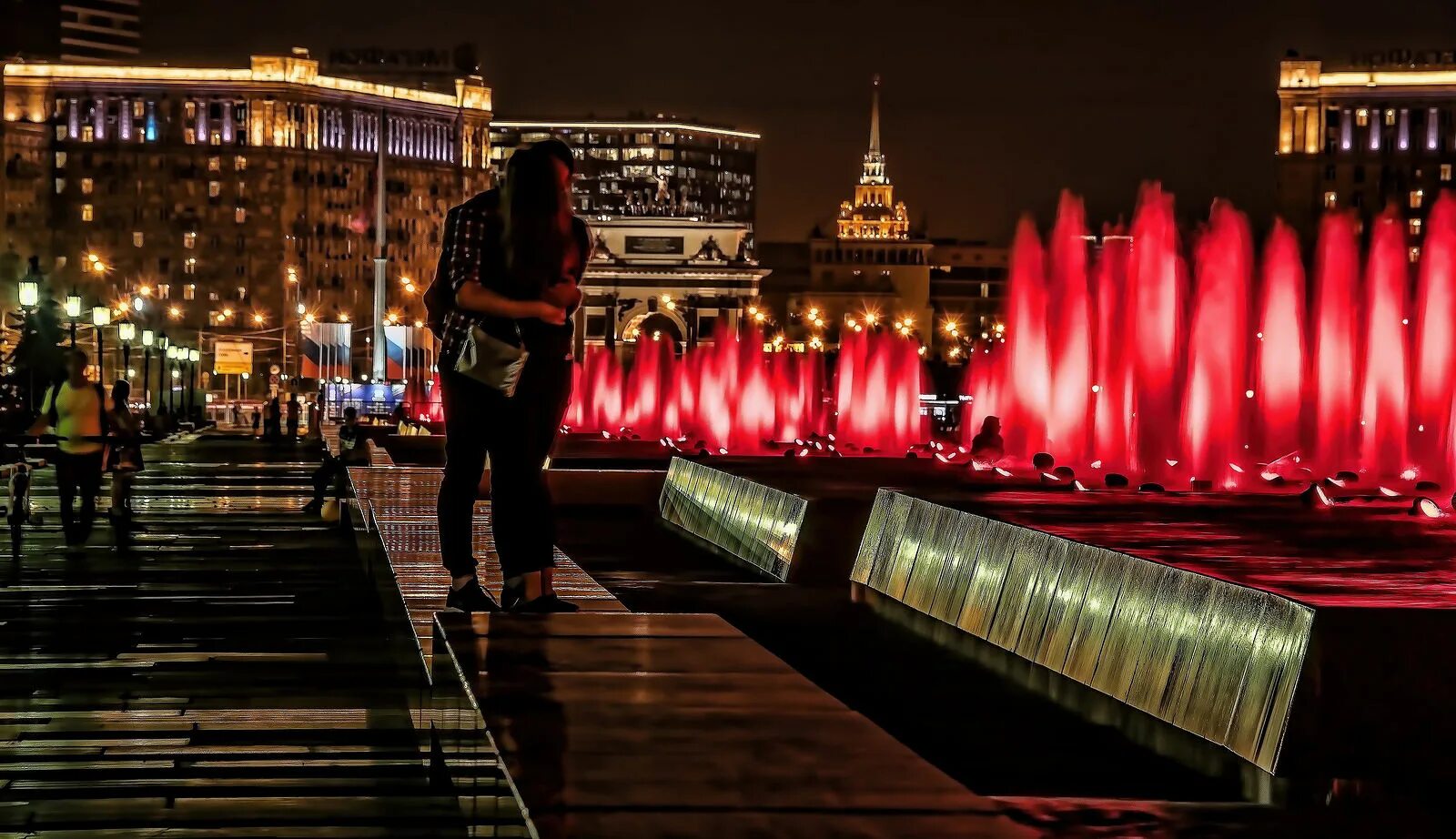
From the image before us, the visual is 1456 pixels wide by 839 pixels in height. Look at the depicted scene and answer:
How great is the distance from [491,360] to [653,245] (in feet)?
503

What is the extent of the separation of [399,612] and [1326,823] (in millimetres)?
5136

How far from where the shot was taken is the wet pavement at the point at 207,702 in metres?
6.76

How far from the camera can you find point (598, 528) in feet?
68.0

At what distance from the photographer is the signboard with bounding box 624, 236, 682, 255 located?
15988cm

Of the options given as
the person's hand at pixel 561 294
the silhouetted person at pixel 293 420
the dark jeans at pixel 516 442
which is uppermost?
the person's hand at pixel 561 294

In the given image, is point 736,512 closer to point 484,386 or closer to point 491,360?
point 484,386

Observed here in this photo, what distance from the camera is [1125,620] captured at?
9133 millimetres

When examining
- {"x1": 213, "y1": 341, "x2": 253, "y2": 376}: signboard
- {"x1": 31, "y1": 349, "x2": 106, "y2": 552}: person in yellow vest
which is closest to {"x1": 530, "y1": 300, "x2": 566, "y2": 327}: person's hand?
{"x1": 31, "y1": 349, "x2": 106, "y2": 552}: person in yellow vest

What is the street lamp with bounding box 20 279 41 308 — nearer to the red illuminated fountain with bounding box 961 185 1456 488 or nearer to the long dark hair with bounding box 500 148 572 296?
the red illuminated fountain with bounding box 961 185 1456 488

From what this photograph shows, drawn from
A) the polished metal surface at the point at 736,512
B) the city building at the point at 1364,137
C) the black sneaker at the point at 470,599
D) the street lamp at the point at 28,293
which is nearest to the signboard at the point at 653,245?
the city building at the point at 1364,137

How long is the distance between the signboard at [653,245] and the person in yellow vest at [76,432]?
141 m

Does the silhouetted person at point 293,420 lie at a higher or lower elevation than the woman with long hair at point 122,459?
lower

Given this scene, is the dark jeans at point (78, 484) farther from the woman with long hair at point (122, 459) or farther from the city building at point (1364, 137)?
the city building at point (1364, 137)

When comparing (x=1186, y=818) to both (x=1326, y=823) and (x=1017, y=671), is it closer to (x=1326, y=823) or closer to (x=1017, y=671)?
(x=1326, y=823)
